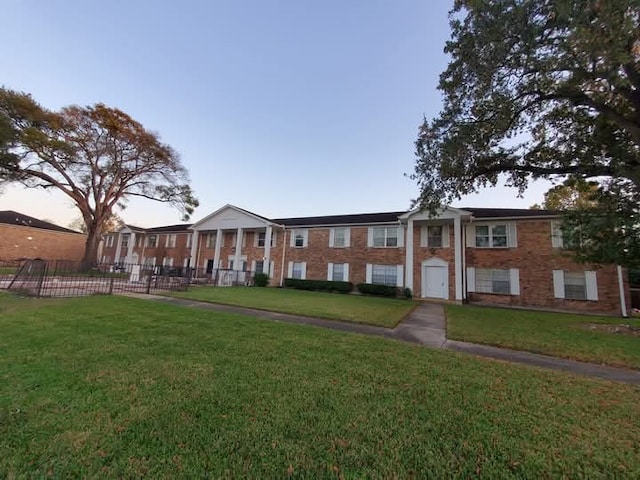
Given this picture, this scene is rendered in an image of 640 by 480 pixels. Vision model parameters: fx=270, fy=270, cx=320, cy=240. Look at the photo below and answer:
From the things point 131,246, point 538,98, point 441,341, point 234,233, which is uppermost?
point 538,98

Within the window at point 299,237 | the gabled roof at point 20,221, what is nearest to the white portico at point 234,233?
the window at point 299,237

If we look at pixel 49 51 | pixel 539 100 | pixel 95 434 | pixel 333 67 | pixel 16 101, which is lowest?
pixel 95 434

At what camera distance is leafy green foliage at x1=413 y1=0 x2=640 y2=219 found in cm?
686

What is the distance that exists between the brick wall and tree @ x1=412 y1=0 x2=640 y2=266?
42058mm

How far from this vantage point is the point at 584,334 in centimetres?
787

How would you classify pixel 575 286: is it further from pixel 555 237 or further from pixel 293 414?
pixel 293 414

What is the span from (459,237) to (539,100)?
27.4 ft

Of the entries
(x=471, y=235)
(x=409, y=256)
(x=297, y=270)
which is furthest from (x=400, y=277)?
(x=297, y=270)

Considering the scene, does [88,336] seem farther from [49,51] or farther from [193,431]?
[49,51]

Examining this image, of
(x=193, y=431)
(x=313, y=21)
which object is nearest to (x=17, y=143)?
(x=313, y=21)

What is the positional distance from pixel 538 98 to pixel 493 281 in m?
10.4

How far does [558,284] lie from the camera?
1495cm

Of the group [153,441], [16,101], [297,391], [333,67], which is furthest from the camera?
[16,101]

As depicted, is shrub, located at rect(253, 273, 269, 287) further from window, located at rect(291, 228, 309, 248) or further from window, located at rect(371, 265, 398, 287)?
window, located at rect(371, 265, 398, 287)
